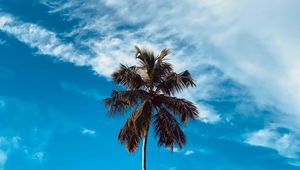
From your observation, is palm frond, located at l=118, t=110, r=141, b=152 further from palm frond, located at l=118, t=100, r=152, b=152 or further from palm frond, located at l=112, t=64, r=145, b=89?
palm frond, located at l=112, t=64, r=145, b=89

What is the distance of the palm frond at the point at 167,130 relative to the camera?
41969mm

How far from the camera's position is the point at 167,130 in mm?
41812

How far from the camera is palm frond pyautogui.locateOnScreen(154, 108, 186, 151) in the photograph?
42.0 metres

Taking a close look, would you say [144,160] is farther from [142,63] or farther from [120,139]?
[142,63]

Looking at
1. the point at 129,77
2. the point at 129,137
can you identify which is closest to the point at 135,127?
the point at 129,137

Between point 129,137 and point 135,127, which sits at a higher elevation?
point 129,137

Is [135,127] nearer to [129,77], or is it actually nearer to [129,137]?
[129,137]

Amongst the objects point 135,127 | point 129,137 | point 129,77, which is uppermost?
point 129,77

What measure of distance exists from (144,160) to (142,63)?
7.87 metres

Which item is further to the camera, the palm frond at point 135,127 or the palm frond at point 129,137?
the palm frond at point 129,137

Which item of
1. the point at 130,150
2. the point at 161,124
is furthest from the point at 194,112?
the point at 130,150

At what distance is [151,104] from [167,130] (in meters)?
2.32

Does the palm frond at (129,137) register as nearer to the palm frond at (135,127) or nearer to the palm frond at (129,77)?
the palm frond at (135,127)

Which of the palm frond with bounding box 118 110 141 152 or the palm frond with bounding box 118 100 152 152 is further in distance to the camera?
the palm frond with bounding box 118 110 141 152
